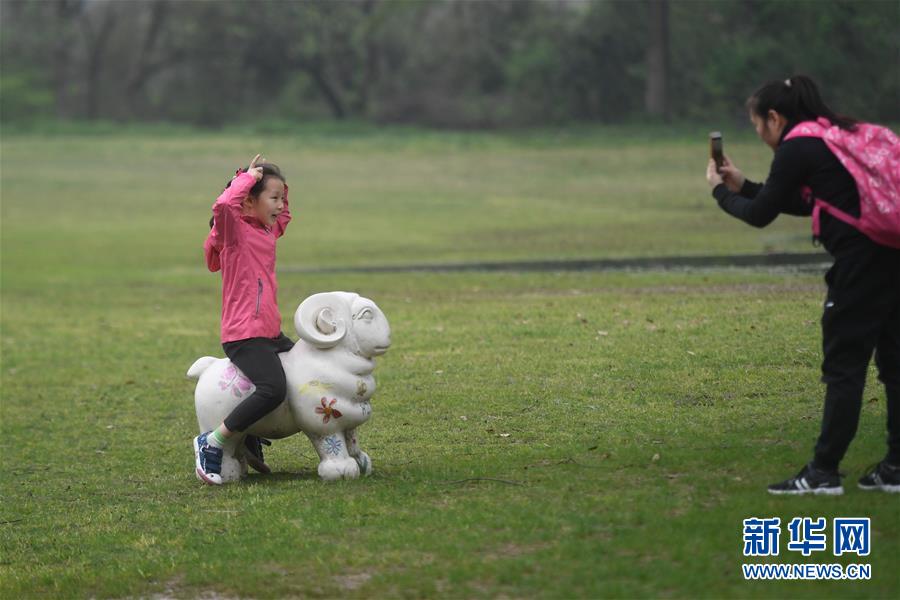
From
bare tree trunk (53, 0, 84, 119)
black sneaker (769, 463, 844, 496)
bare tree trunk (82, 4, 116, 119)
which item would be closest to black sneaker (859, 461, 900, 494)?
black sneaker (769, 463, 844, 496)

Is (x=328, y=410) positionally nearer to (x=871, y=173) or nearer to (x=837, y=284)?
(x=837, y=284)

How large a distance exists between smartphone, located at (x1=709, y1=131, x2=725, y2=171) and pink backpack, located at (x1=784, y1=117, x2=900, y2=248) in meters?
0.47

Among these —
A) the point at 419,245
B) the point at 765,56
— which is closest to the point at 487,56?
the point at 765,56

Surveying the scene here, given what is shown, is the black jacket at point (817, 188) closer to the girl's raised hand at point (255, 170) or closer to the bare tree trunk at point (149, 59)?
the girl's raised hand at point (255, 170)

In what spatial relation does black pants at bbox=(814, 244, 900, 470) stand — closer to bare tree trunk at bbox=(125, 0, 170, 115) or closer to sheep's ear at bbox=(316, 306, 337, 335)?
sheep's ear at bbox=(316, 306, 337, 335)

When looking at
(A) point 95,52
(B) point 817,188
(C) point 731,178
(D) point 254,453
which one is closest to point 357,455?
(D) point 254,453

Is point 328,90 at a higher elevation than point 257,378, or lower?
higher

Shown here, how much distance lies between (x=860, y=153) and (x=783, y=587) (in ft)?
6.73

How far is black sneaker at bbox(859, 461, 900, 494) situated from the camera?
6816 millimetres

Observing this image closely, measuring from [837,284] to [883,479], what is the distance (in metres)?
1.00

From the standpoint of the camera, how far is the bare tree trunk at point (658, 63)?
2089 inches

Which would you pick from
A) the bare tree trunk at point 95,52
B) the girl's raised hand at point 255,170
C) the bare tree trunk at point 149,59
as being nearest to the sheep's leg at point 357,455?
the girl's raised hand at point 255,170

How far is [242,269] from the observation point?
8.20 meters

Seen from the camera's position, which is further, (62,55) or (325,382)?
(62,55)
